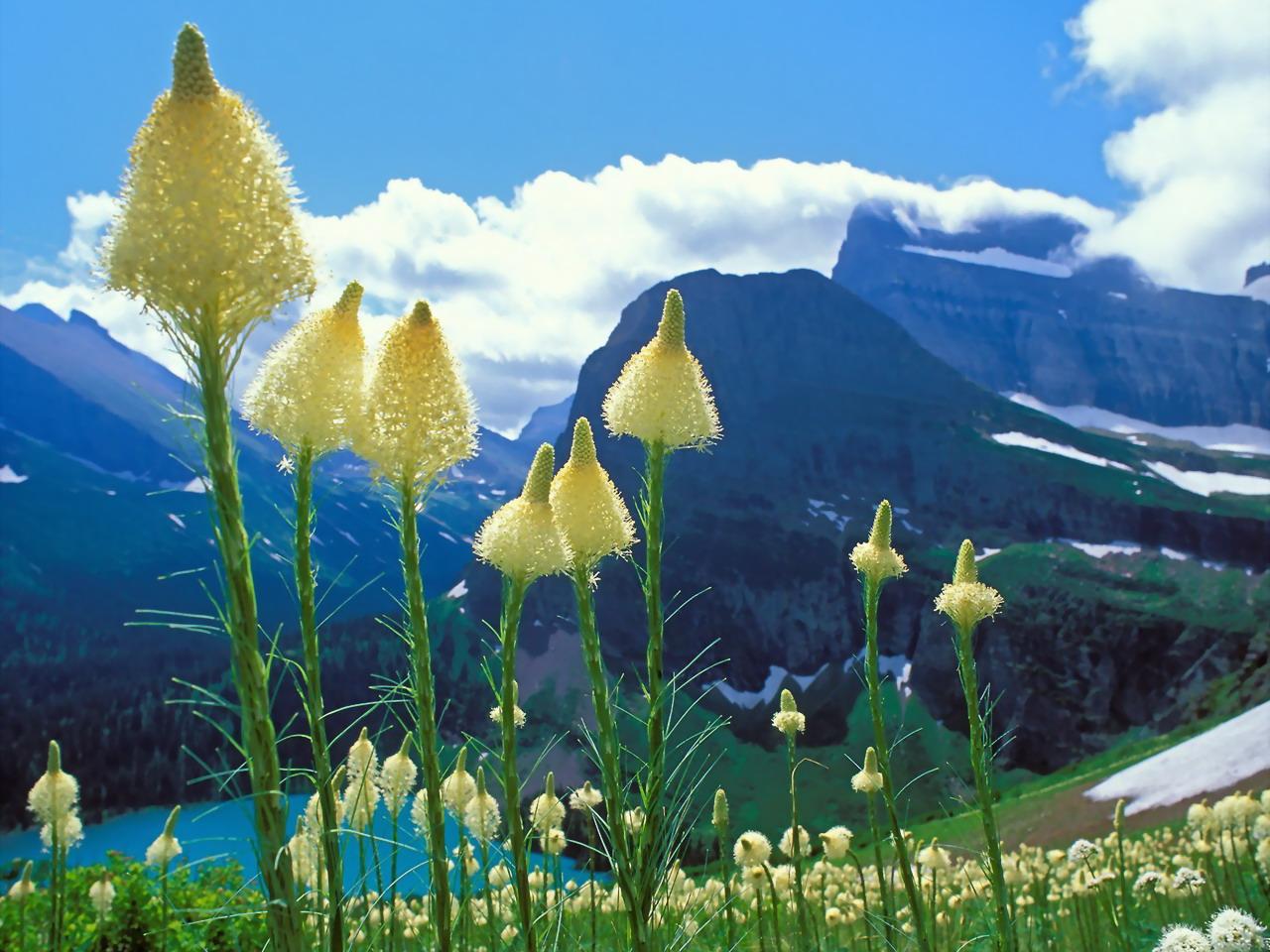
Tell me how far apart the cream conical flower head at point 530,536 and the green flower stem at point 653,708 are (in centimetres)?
45

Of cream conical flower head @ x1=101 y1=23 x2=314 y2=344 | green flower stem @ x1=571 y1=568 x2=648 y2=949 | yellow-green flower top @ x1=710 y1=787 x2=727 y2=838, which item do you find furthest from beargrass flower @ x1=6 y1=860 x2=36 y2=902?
cream conical flower head @ x1=101 y1=23 x2=314 y2=344

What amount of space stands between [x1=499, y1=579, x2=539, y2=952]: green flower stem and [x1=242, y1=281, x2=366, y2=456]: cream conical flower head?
1.06m

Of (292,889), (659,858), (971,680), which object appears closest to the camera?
(292,889)

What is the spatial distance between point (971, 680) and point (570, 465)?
310 centimetres

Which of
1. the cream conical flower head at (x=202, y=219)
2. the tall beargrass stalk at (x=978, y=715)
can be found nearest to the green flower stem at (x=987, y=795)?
the tall beargrass stalk at (x=978, y=715)

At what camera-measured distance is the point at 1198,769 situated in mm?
60969

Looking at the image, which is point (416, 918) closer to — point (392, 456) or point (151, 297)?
point (392, 456)

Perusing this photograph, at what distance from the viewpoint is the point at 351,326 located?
151 inches

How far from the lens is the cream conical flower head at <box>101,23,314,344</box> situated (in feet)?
9.69

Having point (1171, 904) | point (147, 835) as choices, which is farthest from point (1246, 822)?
point (147, 835)

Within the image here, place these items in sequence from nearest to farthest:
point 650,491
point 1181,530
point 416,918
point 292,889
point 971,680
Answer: point 292,889 < point 650,491 < point 971,680 < point 416,918 < point 1181,530

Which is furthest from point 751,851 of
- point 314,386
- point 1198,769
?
point 1198,769

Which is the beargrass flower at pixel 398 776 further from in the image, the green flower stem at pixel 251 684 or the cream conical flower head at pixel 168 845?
the green flower stem at pixel 251 684

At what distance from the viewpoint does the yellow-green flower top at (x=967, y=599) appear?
6.56 metres
